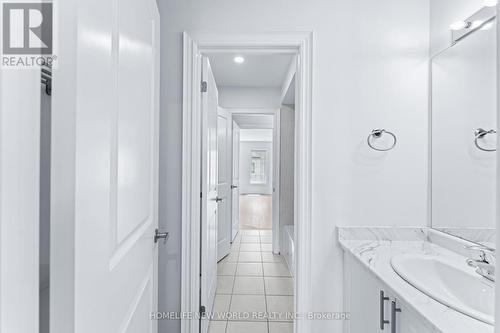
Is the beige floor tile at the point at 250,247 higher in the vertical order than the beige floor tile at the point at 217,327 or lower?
higher

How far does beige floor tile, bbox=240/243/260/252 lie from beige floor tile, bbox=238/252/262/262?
155 millimetres

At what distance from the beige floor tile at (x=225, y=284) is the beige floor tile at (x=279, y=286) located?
376 millimetres

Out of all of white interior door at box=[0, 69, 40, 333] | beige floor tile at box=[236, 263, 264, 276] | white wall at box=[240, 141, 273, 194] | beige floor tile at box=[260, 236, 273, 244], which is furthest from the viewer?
white wall at box=[240, 141, 273, 194]

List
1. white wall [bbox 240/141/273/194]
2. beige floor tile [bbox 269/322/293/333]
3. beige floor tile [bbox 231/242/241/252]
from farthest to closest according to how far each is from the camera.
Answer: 1. white wall [bbox 240/141/273/194]
2. beige floor tile [bbox 231/242/241/252]
3. beige floor tile [bbox 269/322/293/333]

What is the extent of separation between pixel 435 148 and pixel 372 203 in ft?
1.58

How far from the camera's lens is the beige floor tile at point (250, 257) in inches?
153

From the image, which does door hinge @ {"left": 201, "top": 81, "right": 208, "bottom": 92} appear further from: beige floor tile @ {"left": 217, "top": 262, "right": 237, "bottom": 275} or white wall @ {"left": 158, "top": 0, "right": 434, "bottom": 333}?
beige floor tile @ {"left": 217, "top": 262, "right": 237, "bottom": 275}

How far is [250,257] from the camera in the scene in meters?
4.02

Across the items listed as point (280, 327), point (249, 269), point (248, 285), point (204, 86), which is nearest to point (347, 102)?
point (204, 86)

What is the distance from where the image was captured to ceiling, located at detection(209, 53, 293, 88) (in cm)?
324

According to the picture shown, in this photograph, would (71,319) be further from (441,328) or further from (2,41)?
(441,328)

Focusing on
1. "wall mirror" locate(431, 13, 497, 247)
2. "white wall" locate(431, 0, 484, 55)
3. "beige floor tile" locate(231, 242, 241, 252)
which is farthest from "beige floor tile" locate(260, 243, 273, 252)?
"white wall" locate(431, 0, 484, 55)

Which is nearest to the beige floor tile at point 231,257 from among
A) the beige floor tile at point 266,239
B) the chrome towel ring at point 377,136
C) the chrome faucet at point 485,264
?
the beige floor tile at point 266,239

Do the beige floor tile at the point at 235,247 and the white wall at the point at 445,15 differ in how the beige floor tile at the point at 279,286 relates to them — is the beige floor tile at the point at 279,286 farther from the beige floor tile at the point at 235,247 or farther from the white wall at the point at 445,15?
the white wall at the point at 445,15
